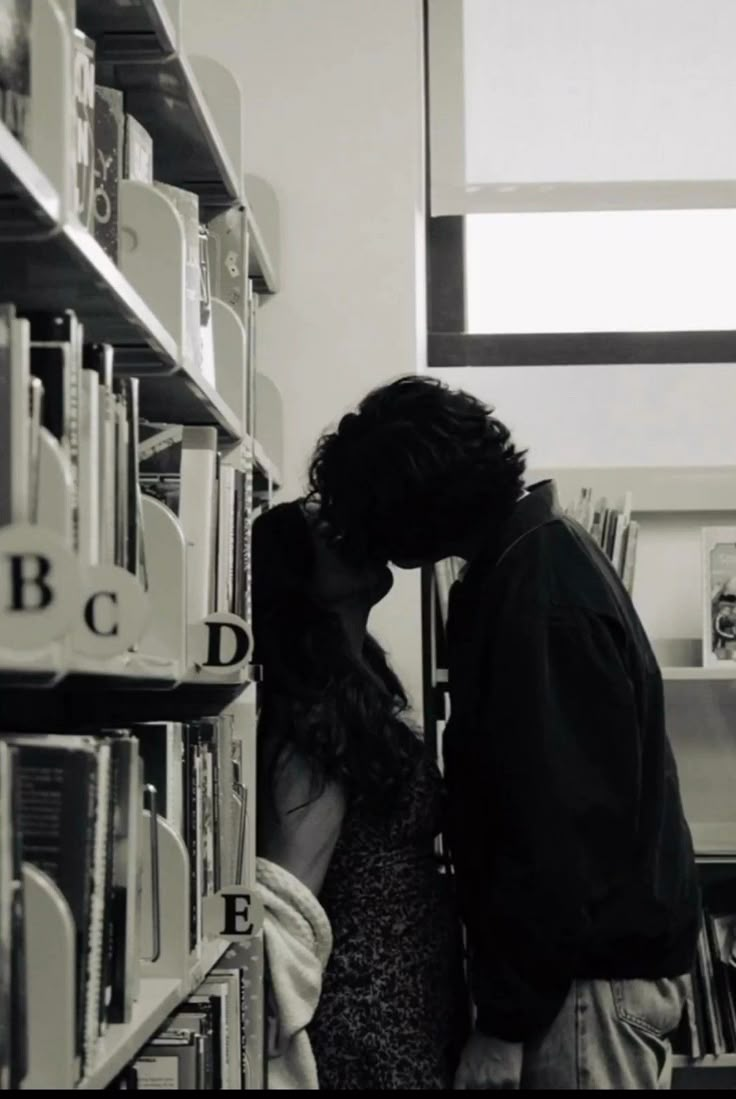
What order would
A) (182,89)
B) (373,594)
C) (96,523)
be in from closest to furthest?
(96,523), (182,89), (373,594)

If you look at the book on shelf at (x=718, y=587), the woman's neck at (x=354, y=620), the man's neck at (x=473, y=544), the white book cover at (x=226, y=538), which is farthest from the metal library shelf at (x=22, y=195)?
the book on shelf at (x=718, y=587)

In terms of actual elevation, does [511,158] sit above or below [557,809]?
above

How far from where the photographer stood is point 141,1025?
1.17 meters

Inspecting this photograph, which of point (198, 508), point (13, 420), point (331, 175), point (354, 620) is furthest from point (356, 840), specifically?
point (331, 175)

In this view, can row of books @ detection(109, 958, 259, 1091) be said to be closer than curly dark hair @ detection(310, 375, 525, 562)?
Yes

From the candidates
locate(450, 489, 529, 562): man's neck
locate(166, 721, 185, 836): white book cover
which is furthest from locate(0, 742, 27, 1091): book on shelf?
locate(450, 489, 529, 562): man's neck

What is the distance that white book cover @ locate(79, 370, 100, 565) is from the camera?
103 centimetres

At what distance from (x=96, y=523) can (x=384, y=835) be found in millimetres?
962

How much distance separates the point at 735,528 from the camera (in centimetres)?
267

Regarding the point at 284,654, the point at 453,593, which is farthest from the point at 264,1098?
the point at 453,593

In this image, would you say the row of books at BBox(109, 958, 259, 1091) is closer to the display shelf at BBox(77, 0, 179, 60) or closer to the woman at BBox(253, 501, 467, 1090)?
the woman at BBox(253, 501, 467, 1090)

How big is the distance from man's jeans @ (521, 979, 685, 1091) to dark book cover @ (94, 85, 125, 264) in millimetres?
1030

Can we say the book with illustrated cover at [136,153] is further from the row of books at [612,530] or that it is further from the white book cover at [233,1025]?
the row of books at [612,530]

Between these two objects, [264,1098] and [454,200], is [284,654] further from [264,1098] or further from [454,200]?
[454,200]
